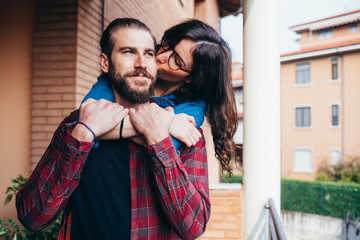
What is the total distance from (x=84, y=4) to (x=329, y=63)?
946 inches

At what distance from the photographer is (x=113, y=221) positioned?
43.7 inches

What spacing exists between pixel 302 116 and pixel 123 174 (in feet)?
A: 85.0

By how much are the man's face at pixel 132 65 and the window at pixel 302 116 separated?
25455 mm

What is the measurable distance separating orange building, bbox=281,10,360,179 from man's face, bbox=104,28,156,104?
24.6 m

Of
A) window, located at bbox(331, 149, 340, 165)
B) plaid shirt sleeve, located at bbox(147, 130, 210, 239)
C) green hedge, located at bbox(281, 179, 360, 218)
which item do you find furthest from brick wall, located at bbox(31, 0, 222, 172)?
window, located at bbox(331, 149, 340, 165)

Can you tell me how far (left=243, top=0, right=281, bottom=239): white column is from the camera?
10.8ft

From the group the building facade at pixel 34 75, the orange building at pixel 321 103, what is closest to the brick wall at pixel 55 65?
the building facade at pixel 34 75

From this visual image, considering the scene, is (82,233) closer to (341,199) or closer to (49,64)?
(49,64)

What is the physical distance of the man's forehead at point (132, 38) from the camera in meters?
1.21

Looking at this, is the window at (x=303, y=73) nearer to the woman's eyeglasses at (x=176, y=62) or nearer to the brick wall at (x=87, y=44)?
the brick wall at (x=87, y=44)

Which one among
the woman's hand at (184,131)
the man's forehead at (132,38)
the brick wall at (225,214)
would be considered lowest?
the brick wall at (225,214)

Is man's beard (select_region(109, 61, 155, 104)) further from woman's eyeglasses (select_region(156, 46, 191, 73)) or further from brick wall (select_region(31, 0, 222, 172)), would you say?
brick wall (select_region(31, 0, 222, 172))

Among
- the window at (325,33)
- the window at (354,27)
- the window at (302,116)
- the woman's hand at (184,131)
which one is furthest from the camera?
the window at (325,33)

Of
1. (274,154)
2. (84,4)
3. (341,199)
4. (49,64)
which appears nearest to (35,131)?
(49,64)
